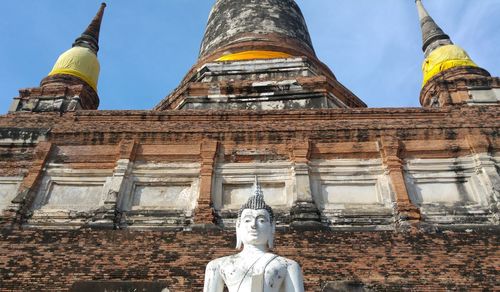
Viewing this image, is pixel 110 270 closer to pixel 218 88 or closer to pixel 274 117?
pixel 274 117

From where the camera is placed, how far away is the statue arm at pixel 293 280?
197 inches

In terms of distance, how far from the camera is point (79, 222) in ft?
30.8

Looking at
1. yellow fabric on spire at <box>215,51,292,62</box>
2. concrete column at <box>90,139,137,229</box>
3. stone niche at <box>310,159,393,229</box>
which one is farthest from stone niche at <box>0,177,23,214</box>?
yellow fabric on spire at <box>215,51,292,62</box>

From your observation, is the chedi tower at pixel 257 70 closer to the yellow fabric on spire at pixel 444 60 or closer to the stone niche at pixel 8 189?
the yellow fabric on spire at pixel 444 60

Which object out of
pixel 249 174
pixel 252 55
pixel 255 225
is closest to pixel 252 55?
pixel 252 55

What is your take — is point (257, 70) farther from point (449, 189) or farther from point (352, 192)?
point (449, 189)

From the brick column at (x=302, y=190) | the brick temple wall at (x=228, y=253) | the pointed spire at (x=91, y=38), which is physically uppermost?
the pointed spire at (x=91, y=38)

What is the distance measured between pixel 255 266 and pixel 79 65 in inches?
431

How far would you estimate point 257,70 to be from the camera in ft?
48.4

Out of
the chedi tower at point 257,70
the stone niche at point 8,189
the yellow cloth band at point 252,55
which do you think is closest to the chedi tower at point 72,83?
the chedi tower at point 257,70

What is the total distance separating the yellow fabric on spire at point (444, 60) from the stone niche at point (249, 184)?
5747mm

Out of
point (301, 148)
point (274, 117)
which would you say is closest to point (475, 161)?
point (301, 148)

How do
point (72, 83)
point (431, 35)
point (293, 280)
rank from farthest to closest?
point (431, 35), point (72, 83), point (293, 280)

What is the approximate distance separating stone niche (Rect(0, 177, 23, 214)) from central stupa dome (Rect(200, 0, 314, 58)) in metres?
8.19
